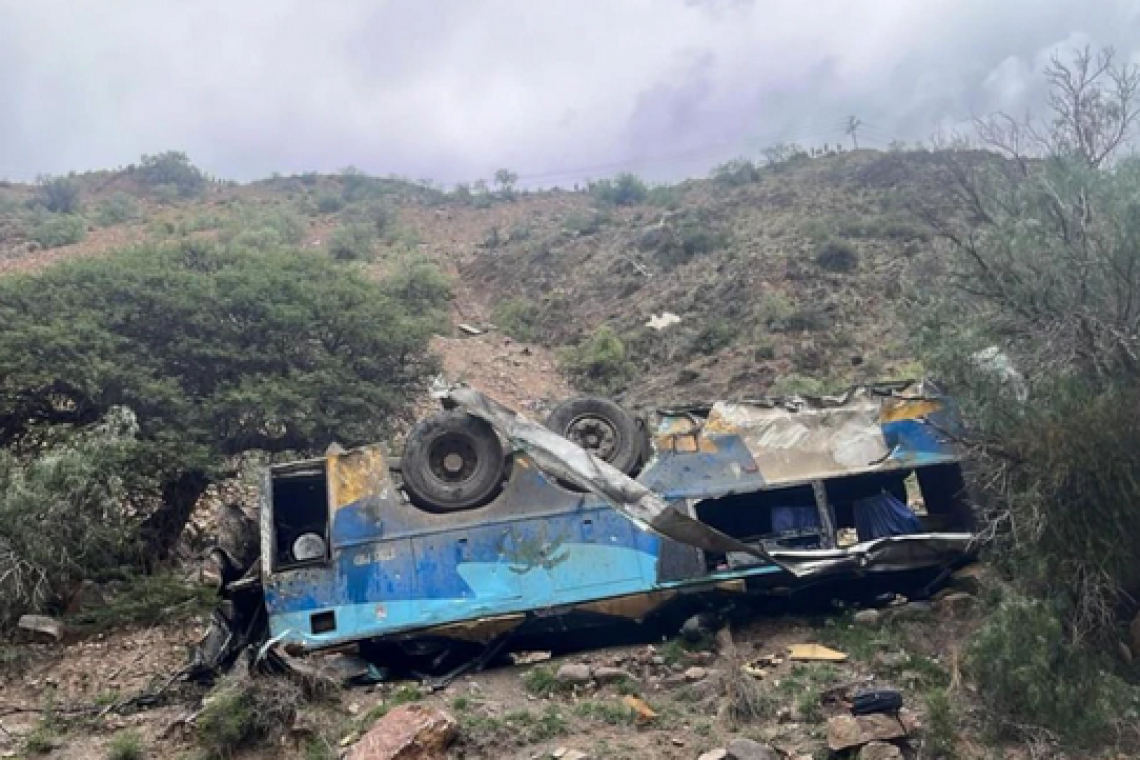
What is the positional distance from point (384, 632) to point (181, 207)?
127 feet

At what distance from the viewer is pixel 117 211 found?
127 ft

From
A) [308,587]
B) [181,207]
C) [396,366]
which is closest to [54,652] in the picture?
[308,587]

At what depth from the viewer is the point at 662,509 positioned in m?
7.59

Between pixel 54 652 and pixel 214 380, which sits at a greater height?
pixel 214 380

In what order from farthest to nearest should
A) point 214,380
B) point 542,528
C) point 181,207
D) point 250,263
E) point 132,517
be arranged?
point 181,207 → point 250,263 → point 214,380 → point 132,517 → point 542,528

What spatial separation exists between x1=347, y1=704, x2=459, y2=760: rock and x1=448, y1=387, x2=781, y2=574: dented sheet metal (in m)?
2.09

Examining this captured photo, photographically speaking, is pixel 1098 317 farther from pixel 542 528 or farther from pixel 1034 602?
pixel 542 528

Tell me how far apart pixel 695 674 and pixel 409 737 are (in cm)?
241

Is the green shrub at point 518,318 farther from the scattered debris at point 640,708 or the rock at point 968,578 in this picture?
the scattered debris at point 640,708

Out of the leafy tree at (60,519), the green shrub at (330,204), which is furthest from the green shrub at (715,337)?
the green shrub at (330,204)

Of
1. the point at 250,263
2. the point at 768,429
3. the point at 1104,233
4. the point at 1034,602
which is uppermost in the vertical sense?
the point at 250,263

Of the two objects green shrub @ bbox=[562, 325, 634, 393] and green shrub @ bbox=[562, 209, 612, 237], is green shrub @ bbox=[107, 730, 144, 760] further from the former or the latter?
green shrub @ bbox=[562, 209, 612, 237]

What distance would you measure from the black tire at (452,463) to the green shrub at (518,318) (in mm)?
20083

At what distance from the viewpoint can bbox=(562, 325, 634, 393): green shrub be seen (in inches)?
963
